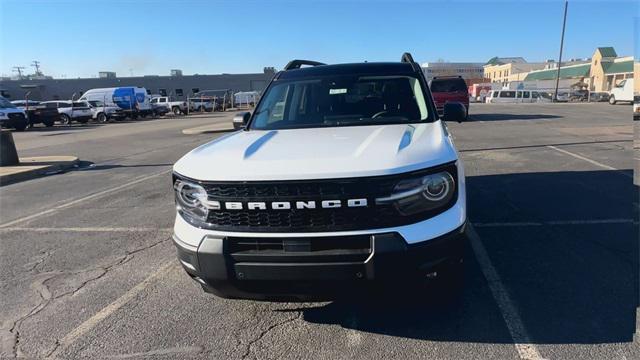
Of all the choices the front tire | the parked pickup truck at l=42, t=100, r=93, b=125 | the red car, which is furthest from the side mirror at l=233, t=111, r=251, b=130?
the front tire

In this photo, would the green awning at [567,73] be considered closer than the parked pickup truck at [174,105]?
No

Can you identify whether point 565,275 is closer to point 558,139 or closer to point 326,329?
point 326,329

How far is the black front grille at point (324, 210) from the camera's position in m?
2.57

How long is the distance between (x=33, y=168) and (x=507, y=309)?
450 inches

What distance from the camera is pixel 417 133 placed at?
10.9ft

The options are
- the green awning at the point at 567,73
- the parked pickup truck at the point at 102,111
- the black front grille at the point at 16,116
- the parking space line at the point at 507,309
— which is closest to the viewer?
the parking space line at the point at 507,309

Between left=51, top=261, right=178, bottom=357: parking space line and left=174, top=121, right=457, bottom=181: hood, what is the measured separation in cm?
141

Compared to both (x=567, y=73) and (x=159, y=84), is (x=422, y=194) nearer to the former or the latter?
(x=159, y=84)

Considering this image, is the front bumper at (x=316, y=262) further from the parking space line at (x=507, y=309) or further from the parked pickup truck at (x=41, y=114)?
the parked pickup truck at (x=41, y=114)

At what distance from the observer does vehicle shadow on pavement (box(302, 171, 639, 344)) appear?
118 inches

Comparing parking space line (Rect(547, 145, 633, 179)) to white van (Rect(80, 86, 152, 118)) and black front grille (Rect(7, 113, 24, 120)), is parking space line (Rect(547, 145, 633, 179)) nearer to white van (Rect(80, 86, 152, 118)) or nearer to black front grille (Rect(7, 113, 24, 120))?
black front grille (Rect(7, 113, 24, 120))

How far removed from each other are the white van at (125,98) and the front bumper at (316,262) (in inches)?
1424

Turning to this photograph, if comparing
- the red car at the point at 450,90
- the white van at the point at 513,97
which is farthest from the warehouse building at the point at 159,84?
the red car at the point at 450,90

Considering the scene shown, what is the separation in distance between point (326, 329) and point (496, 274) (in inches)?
65.2
